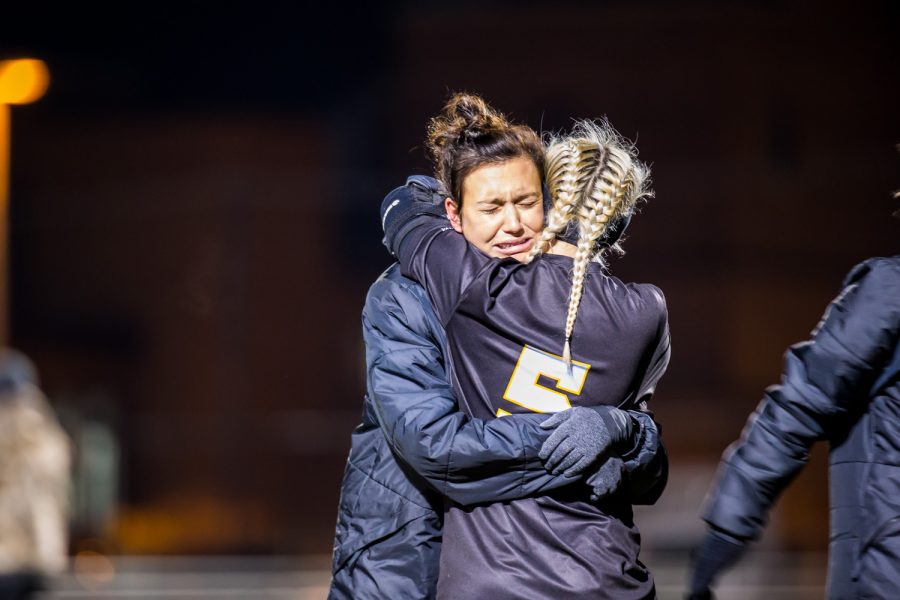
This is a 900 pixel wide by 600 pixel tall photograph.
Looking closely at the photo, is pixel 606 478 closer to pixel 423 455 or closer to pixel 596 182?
pixel 423 455

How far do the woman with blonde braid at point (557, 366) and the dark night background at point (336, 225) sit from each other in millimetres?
17311

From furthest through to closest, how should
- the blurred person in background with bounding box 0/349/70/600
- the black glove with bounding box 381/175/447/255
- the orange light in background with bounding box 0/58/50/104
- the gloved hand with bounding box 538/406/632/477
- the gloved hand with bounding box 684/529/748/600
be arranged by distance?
the orange light in background with bounding box 0/58/50/104, the blurred person in background with bounding box 0/349/70/600, the black glove with bounding box 381/175/447/255, the gloved hand with bounding box 684/529/748/600, the gloved hand with bounding box 538/406/632/477

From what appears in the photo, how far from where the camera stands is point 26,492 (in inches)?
248

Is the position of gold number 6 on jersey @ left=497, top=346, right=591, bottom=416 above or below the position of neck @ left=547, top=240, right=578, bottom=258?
below

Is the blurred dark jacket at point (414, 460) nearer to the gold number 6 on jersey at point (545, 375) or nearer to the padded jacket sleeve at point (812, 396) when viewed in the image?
the gold number 6 on jersey at point (545, 375)

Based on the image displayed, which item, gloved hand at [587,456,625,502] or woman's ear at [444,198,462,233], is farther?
woman's ear at [444,198,462,233]

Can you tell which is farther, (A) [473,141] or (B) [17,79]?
(B) [17,79]

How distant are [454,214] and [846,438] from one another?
1023 mm

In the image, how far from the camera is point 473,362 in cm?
274

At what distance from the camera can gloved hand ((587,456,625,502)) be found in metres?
2.61

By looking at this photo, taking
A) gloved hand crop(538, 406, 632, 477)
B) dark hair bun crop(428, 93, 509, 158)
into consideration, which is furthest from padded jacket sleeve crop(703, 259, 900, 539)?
dark hair bun crop(428, 93, 509, 158)

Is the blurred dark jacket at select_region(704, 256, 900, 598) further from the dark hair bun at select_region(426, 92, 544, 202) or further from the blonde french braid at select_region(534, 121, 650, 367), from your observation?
the dark hair bun at select_region(426, 92, 544, 202)

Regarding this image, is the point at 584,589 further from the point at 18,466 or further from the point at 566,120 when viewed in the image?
the point at 566,120

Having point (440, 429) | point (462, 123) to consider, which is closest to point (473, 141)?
point (462, 123)
